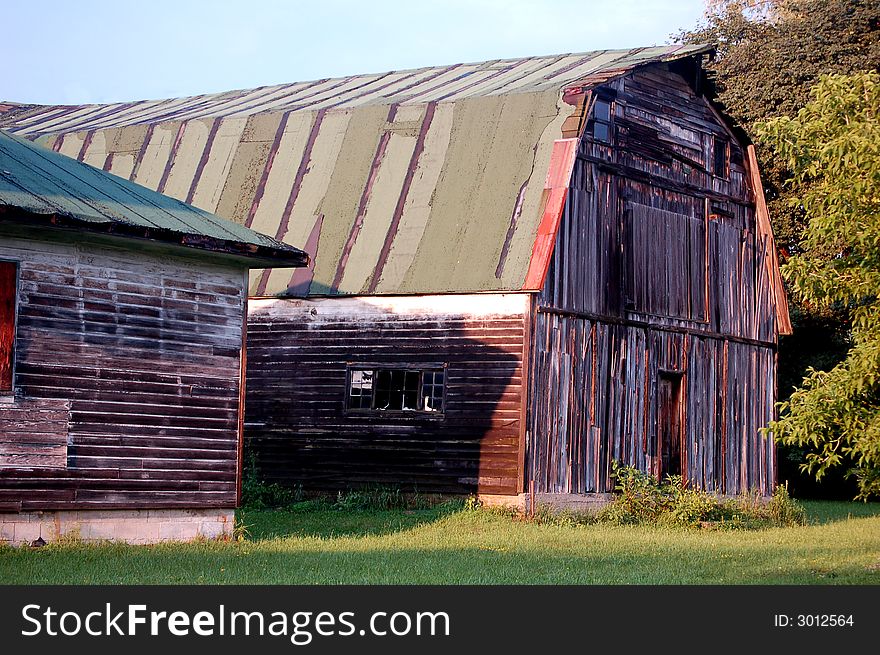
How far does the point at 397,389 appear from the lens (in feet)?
78.9

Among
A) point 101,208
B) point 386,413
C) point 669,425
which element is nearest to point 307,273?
point 386,413

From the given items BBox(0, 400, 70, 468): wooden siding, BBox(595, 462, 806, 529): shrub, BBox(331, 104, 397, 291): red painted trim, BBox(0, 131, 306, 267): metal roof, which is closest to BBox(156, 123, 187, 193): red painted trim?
BBox(331, 104, 397, 291): red painted trim

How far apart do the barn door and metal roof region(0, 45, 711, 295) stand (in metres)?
4.74

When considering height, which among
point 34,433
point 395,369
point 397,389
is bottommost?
point 34,433

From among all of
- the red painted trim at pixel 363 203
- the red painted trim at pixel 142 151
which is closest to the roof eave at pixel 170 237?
the red painted trim at pixel 363 203

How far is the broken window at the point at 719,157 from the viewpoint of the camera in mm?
27516

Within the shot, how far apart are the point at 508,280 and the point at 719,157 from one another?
740cm

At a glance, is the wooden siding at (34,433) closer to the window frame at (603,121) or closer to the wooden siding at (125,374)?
the wooden siding at (125,374)

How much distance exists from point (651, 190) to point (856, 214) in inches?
406

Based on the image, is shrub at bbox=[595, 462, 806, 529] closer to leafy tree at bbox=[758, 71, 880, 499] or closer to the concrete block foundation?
leafy tree at bbox=[758, 71, 880, 499]

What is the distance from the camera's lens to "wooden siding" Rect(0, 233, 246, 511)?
16.3 m

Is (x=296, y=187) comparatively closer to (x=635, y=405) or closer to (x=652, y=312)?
(x=652, y=312)

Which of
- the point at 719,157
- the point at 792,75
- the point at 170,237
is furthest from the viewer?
the point at 792,75

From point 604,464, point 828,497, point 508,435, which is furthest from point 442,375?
point 828,497
